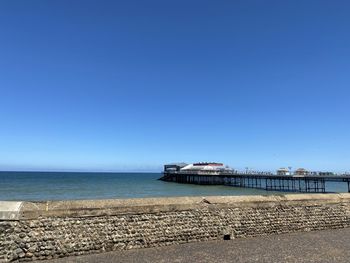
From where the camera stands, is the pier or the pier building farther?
the pier

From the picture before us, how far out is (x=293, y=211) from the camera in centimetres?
1013

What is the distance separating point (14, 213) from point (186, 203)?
12.7 feet

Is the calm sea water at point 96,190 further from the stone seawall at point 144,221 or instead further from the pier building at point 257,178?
the stone seawall at point 144,221

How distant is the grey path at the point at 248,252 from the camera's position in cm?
713

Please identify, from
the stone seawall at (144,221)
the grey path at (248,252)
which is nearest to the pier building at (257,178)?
the stone seawall at (144,221)

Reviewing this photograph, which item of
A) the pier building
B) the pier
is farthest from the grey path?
the pier

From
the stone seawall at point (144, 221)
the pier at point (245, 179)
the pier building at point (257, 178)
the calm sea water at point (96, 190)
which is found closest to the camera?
the stone seawall at point (144, 221)

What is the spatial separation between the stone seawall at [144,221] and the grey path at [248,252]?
0.29 metres

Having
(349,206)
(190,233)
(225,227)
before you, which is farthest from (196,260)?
(349,206)

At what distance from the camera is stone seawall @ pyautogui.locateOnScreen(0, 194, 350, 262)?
7.26 meters

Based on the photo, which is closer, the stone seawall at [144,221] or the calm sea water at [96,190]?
the stone seawall at [144,221]

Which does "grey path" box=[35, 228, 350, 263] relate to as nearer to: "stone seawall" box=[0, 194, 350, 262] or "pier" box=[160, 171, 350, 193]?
"stone seawall" box=[0, 194, 350, 262]

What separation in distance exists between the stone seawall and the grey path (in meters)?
0.29

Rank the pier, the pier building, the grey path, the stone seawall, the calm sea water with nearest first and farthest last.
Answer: the grey path → the stone seawall → the calm sea water → the pier building → the pier
